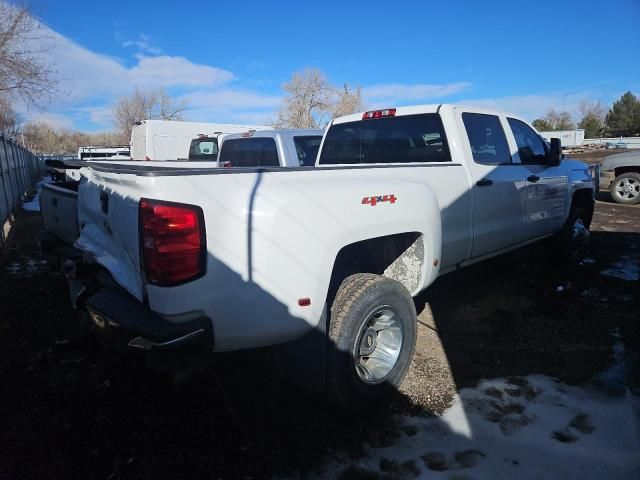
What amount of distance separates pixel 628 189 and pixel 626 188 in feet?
0.19

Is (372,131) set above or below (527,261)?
above

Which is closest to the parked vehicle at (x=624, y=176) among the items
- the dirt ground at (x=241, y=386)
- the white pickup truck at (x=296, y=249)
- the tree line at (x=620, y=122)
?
the dirt ground at (x=241, y=386)

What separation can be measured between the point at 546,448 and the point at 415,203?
5.40ft

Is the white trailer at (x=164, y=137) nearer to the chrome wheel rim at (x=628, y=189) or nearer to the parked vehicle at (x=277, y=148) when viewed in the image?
the parked vehicle at (x=277, y=148)

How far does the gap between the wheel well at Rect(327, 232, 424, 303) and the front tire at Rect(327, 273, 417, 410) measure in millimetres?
170

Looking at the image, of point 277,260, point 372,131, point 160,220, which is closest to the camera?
point 160,220

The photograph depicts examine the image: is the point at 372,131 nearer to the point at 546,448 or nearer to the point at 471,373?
the point at 471,373

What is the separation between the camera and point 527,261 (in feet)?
20.9

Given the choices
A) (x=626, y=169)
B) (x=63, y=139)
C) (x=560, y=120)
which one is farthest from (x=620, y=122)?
(x=63, y=139)

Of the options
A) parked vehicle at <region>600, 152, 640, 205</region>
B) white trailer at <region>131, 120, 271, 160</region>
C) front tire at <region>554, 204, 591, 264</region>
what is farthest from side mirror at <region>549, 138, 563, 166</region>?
white trailer at <region>131, 120, 271, 160</region>

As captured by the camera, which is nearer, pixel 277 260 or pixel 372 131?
pixel 277 260

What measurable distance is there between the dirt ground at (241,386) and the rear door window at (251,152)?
126 inches

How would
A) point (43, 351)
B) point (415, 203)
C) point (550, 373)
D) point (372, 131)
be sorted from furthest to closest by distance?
point (372, 131) → point (43, 351) → point (550, 373) → point (415, 203)

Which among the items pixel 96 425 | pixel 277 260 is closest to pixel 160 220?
pixel 277 260
